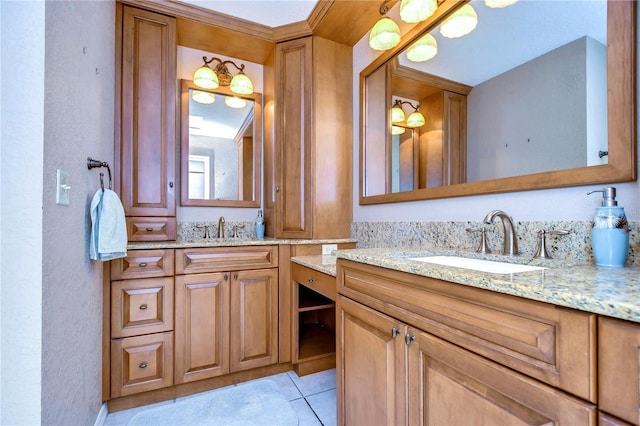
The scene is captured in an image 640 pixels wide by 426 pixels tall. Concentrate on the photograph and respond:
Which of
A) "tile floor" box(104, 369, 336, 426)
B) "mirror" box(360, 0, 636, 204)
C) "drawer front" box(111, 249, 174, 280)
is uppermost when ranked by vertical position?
"mirror" box(360, 0, 636, 204)

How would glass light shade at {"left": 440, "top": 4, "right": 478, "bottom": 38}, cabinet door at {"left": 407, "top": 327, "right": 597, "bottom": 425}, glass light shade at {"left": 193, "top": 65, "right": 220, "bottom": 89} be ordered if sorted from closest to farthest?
cabinet door at {"left": 407, "top": 327, "right": 597, "bottom": 425}, glass light shade at {"left": 440, "top": 4, "right": 478, "bottom": 38}, glass light shade at {"left": 193, "top": 65, "right": 220, "bottom": 89}

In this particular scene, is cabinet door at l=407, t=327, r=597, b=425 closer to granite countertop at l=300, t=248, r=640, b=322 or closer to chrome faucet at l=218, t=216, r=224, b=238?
granite countertop at l=300, t=248, r=640, b=322

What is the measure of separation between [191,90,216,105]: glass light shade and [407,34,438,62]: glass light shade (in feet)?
5.27

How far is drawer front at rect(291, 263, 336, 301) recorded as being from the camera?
5.04 ft

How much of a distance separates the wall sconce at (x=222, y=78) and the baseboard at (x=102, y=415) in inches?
88.7

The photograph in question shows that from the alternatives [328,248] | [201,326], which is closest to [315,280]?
[328,248]

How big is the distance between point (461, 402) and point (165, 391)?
1773 millimetres

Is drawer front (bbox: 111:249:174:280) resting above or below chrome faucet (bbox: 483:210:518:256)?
below

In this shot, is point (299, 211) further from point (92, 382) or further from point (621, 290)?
point (621, 290)

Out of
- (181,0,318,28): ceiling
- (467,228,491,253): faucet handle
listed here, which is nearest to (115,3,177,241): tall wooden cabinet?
(181,0,318,28): ceiling

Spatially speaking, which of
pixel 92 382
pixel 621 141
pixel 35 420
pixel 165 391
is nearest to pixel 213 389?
pixel 165 391

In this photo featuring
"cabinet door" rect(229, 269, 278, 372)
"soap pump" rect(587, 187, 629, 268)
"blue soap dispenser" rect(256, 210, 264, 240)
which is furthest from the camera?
"blue soap dispenser" rect(256, 210, 264, 240)

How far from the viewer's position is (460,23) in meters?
1.43

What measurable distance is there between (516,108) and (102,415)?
8.41 feet
